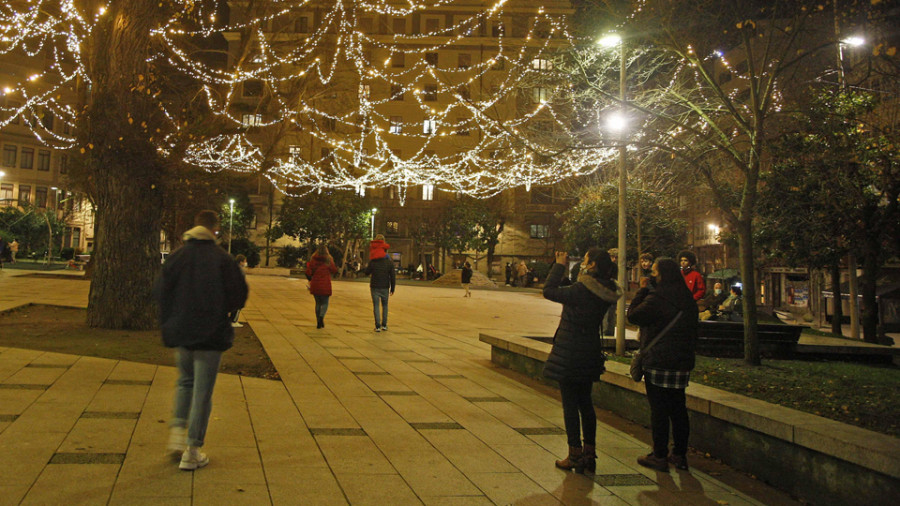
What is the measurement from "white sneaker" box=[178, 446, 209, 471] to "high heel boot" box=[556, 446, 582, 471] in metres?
2.42

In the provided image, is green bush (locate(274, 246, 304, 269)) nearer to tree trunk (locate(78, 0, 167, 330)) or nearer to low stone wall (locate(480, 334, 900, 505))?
tree trunk (locate(78, 0, 167, 330))

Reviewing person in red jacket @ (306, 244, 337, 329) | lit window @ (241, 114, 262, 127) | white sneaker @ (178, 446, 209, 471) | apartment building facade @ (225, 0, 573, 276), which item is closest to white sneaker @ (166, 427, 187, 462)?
white sneaker @ (178, 446, 209, 471)

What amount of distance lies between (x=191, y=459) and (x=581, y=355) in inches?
105

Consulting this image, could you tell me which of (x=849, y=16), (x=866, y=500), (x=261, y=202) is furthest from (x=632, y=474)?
(x=261, y=202)

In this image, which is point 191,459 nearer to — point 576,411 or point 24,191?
point 576,411

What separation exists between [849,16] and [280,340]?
30.4 feet

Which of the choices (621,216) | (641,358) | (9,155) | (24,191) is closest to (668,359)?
(641,358)

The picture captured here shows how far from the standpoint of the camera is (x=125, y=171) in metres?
11.5

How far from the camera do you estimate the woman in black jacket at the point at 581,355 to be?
496cm

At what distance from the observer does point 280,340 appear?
11.5m

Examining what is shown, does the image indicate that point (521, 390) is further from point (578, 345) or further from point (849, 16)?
point (849, 16)

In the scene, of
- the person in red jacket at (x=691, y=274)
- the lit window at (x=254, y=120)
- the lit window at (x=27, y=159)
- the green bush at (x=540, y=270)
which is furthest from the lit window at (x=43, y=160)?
the person in red jacket at (x=691, y=274)

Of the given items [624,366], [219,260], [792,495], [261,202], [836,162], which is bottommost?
[792,495]

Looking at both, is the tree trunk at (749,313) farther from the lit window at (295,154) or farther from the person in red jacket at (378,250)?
the lit window at (295,154)
